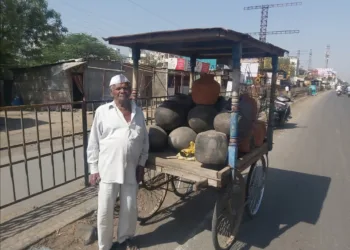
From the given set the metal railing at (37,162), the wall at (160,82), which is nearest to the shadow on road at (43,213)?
the metal railing at (37,162)

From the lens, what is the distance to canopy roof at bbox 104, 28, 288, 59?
2.59 m

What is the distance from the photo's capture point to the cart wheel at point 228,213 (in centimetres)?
275

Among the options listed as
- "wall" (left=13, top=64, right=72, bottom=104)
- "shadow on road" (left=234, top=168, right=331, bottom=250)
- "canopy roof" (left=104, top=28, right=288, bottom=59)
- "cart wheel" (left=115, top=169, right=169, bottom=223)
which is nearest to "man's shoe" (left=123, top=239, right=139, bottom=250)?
"cart wheel" (left=115, top=169, right=169, bottom=223)

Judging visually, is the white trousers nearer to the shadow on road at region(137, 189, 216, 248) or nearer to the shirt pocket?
the shadow on road at region(137, 189, 216, 248)

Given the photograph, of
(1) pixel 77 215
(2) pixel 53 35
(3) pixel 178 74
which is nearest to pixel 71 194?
(1) pixel 77 215

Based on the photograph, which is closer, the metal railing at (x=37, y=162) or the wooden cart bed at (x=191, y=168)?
the wooden cart bed at (x=191, y=168)

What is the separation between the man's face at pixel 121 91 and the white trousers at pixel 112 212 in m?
0.83

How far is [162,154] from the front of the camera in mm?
3182

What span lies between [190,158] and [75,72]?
584 inches

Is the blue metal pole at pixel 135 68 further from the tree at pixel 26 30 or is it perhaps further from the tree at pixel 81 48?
the tree at pixel 81 48

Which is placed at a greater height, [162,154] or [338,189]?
[162,154]

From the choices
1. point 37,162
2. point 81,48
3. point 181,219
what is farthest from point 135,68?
point 81,48

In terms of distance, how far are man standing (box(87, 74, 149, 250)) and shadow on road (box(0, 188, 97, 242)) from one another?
993 mm

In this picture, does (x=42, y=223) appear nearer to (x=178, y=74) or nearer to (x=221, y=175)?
(x=221, y=175)
